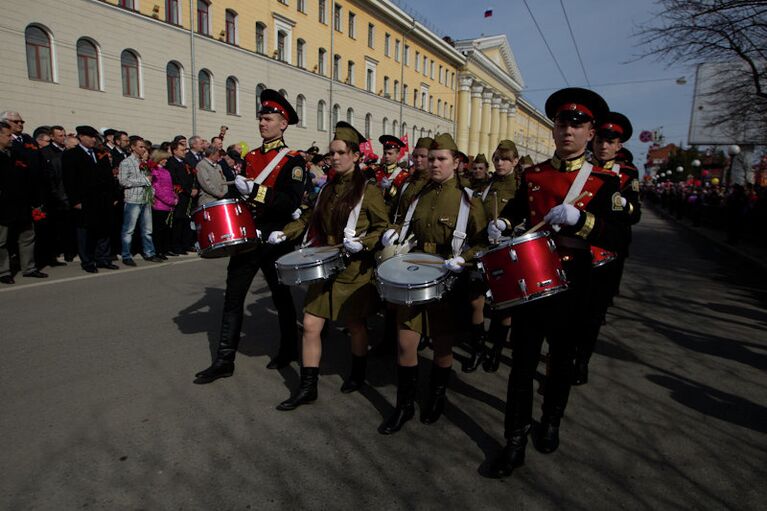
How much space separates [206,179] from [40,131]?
629cm

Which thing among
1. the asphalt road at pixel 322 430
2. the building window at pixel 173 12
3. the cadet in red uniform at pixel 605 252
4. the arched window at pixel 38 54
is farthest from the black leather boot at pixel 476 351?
the building window at pixel 173 12

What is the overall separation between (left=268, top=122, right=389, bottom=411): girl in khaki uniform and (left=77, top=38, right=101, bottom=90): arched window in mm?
20095

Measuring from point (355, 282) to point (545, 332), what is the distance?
1.38 m

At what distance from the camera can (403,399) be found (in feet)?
11.4

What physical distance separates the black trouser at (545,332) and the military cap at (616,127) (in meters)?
2.19

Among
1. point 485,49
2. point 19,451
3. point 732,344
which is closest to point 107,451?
point 19,451

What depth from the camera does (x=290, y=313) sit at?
449 centimetres

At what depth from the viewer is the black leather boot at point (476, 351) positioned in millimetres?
4727

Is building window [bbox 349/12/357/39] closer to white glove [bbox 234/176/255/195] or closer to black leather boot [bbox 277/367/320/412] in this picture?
white glove [bbox 234/176/255/195]

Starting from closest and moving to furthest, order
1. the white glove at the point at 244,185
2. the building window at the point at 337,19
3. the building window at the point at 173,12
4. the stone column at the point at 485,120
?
the white glove at the point at 244,185
the building window at the point at 173,12
the building window at the point at 337,19
the stone column at the point at 485,120

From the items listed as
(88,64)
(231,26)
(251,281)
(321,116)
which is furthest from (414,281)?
(321,116)

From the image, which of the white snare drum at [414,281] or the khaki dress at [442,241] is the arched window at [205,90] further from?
the white snare drum at [414,281]

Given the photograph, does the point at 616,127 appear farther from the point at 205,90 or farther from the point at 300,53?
the point at 300,53

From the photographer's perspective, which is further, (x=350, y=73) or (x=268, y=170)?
(x=350, y=73)
